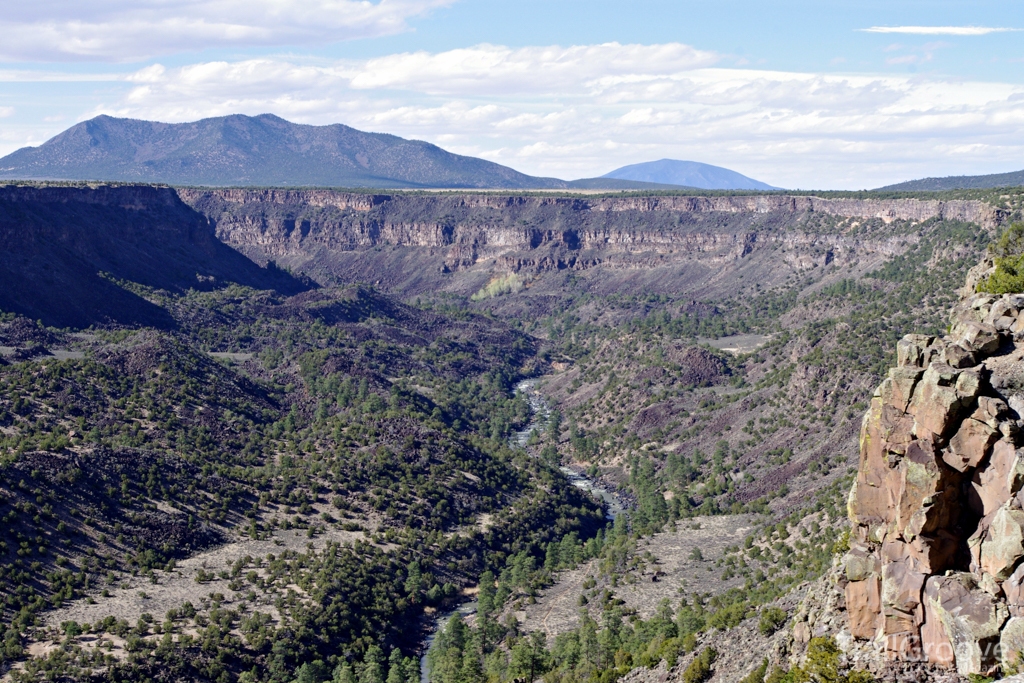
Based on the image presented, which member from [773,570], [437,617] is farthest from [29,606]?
[773,570]

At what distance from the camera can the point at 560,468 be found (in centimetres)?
14412

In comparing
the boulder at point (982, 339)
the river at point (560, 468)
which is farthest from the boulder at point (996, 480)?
the river at point (560, 468)

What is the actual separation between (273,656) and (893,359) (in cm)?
7598

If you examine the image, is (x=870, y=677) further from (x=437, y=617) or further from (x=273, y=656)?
(x=437, y=617)

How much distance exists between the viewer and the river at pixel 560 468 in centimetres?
9038

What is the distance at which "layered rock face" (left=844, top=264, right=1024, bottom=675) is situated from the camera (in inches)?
1415

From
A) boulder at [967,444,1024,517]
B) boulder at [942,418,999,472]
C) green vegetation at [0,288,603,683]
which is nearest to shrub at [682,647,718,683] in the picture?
boulder at [967,444,1024,517]

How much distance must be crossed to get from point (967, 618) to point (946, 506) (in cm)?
395

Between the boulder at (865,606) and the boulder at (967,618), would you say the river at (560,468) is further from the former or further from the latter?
the boulder at (967,618)

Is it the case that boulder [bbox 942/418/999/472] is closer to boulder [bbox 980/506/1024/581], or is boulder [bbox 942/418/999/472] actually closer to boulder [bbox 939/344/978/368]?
boulder [bbox 980/506/1024/581]

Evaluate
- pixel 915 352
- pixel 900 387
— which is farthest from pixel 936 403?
pixel 915 352

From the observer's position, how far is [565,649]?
77438mm

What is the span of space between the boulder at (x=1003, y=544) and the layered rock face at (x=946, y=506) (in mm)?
37

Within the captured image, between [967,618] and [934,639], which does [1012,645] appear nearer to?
[967,618]
